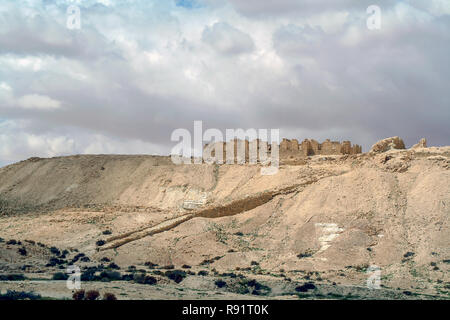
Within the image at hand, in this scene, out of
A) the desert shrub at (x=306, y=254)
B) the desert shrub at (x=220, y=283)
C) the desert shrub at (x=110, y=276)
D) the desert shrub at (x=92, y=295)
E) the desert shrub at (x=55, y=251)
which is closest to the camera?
the desert shrub at (x=92, y=295)

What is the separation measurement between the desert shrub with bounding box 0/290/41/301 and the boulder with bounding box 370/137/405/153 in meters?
32.2

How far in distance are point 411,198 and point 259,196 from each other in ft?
32.7

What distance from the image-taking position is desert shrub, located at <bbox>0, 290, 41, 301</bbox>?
18266 millimetres

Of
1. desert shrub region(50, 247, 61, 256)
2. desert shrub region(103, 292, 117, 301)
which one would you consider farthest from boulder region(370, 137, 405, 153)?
desert shrub region(103, 292, 117, 301)

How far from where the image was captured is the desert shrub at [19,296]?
59.9ft

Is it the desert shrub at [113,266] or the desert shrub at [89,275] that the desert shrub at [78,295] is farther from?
the desert shrub at [113,266]

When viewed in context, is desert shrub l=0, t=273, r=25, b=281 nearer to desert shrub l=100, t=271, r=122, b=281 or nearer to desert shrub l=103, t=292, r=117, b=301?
desert shrub l=100, t=271, r=122, b=281

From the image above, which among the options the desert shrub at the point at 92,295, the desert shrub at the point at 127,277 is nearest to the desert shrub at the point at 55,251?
the desert shrub at the point at 127,277

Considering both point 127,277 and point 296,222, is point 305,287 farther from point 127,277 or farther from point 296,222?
point 296,222

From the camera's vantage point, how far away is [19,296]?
18438 mm

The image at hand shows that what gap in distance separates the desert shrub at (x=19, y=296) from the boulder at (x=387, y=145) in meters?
32.2

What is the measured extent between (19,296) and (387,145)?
111 feet

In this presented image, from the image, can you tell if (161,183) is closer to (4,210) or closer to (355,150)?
(4,210)

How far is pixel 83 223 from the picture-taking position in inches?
1645
